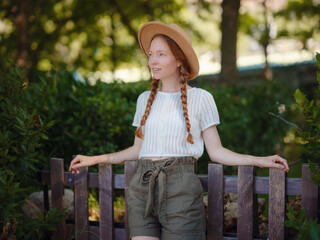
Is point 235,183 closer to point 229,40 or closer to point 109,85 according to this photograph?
point 109,85

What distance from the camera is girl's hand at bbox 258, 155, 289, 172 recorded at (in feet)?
8.39

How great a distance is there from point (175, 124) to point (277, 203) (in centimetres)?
88

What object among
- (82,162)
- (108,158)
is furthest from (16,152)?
(108,158)

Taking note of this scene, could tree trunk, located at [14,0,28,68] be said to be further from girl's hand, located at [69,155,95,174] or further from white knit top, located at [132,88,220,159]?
white knit top, located at [132,88,220,159]

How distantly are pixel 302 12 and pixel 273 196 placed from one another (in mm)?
11292

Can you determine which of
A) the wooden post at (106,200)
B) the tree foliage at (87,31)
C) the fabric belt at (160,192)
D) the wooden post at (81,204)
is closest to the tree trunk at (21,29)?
the tree foliage at (87,31)

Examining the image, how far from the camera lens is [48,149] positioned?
431 cm

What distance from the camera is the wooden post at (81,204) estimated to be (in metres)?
3.31

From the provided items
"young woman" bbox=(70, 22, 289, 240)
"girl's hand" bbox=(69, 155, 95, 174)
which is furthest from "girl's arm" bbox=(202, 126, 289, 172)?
"girl's hand" bbox=(69, 155, 95, 174)

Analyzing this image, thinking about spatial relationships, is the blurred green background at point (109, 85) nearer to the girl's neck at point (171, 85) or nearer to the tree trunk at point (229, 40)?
the tree trunk at point (229, 40)

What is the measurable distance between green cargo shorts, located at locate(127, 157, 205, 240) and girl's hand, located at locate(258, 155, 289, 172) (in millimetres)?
455

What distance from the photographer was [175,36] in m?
2.77

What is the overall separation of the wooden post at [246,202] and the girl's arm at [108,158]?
2.53 ft

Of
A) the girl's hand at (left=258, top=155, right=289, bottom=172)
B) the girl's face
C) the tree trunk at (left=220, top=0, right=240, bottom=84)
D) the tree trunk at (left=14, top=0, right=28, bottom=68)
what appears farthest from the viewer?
the tree trunk at (left=14, top=0, right=28, bottom=68)
